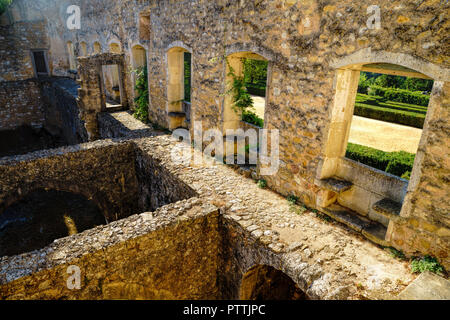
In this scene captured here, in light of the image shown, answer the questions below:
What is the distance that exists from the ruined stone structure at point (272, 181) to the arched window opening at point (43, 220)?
1.74 metres

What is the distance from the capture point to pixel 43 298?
373cm

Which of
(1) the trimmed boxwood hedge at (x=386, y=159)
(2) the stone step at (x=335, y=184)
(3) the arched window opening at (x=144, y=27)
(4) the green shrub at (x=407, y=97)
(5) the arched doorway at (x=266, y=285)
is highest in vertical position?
(3) the arched window opening at (x=144, y=27)

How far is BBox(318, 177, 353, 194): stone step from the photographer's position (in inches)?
182

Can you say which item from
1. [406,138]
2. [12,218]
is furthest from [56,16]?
[406,138]

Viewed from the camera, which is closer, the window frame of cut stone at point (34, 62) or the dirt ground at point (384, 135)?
the dirt ground at point (384, 135)

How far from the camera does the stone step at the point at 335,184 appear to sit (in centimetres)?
463

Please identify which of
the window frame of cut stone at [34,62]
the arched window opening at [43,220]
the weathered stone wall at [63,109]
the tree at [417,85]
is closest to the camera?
the arched window opening at [43,220]

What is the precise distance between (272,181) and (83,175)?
4575 mm

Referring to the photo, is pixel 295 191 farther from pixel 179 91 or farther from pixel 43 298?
pixel 179 91

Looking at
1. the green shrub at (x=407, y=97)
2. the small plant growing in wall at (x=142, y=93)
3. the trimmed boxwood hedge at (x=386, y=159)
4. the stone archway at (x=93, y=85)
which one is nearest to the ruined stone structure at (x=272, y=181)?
the small plant growing in wall at (x=142, y=93)

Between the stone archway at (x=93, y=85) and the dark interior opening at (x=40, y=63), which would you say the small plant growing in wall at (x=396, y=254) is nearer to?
the stone archway at (x=93, y=85)

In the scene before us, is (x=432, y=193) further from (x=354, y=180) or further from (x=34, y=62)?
(x=34, y=62)

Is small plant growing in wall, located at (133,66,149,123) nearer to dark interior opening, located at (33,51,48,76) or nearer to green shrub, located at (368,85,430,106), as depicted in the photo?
dark interior opening, located at (33,51,48,76)

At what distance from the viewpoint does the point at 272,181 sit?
576cm
